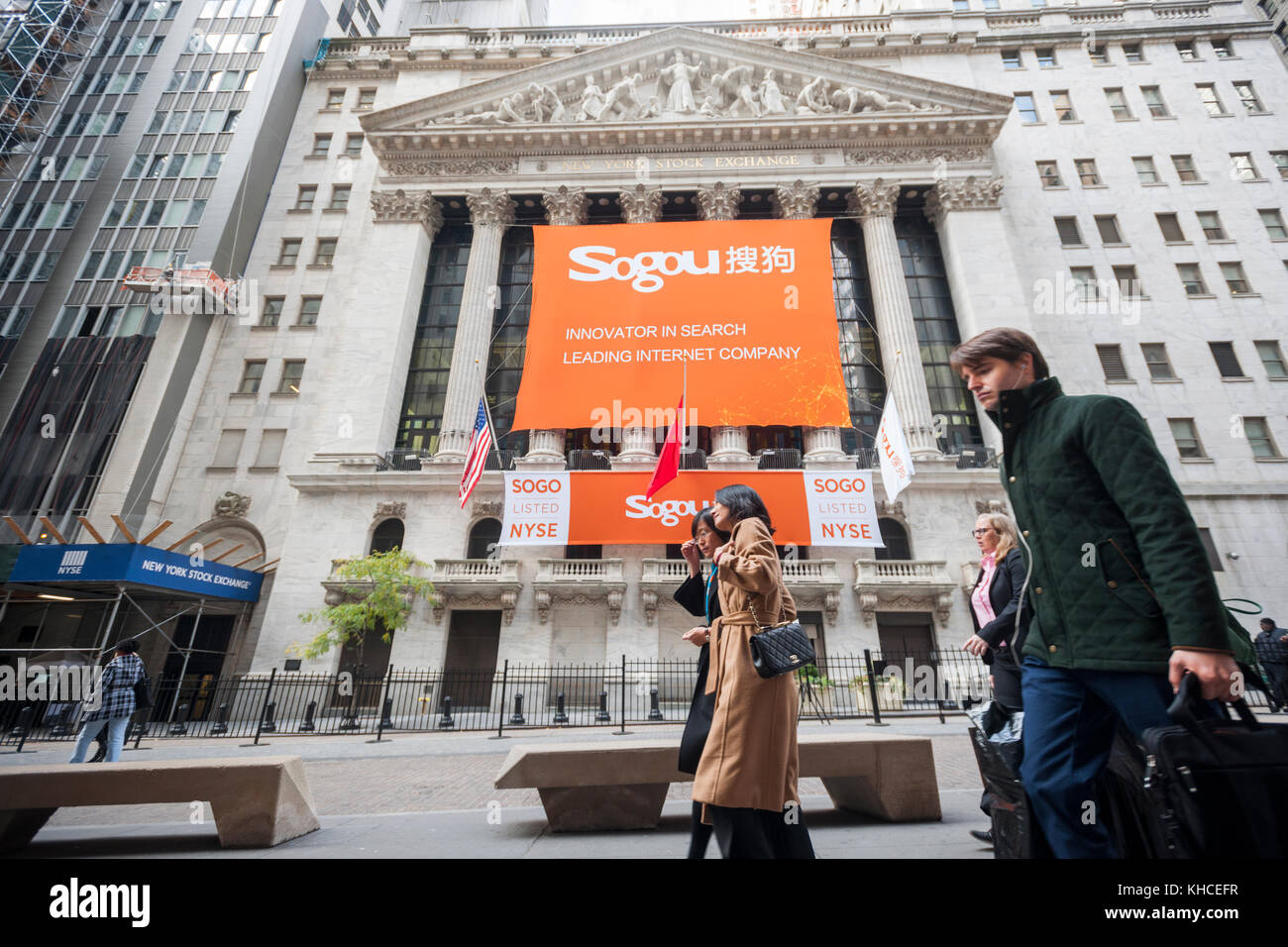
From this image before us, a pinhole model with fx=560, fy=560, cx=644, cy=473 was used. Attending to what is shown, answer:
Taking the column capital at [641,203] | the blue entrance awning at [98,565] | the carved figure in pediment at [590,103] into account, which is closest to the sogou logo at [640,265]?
the column capital at [641,203]

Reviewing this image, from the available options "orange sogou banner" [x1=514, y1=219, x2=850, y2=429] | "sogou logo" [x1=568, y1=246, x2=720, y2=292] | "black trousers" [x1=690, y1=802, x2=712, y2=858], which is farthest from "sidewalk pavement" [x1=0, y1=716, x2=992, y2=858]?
"sogou logo" [x1=568, y1=246, x2=720, y2=292]

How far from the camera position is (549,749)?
4422 mm

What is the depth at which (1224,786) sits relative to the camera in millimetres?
1697

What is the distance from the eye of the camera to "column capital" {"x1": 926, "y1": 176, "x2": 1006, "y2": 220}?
24.8 meters

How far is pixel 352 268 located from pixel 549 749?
93.3 feet

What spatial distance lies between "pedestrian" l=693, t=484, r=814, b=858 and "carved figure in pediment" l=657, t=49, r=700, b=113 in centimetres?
2883

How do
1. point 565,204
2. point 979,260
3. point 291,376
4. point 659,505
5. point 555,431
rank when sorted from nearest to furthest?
point 659,505
point 555,431
point 979,260
point 291,376
point 565,204

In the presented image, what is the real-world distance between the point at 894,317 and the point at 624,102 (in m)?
16.4

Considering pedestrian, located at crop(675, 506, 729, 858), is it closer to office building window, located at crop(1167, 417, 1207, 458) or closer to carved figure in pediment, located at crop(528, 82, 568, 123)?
office building window, located at crop(1167, 417, 1207, 458)

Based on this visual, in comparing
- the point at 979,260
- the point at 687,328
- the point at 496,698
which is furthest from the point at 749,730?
the point at 979,260

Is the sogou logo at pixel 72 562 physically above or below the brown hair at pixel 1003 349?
above

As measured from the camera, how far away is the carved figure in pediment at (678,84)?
26.2 m

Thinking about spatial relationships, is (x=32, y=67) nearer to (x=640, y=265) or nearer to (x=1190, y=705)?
(x=640, y=265)

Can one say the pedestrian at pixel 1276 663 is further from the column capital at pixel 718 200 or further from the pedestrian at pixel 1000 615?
the column capital at pixel 718 200
